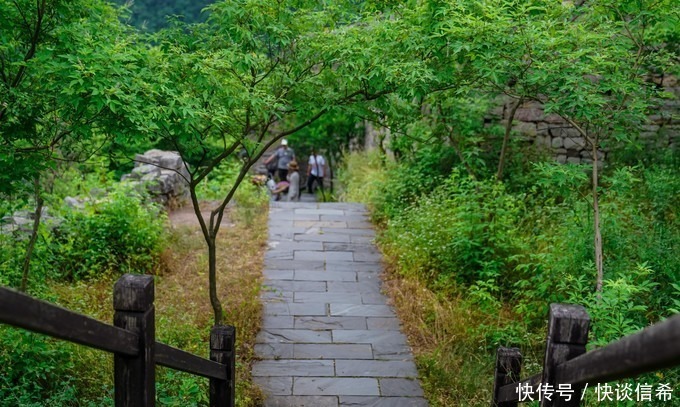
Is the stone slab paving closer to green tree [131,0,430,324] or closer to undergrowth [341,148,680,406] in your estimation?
undergrowth [341,148,680,406]

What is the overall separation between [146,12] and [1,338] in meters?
24.5

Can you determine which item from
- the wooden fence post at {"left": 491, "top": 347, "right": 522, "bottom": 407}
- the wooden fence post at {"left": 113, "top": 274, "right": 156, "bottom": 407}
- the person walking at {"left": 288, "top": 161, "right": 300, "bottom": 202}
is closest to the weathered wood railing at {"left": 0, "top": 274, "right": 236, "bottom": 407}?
the wooden fence post at {"left": 113, "top": 274, "right": 156, "bottom": 407}

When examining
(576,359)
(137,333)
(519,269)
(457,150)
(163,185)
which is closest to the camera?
(576,359)

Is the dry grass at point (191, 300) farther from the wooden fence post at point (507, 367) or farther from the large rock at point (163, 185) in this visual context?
the wooden fence post at point (507, 367)

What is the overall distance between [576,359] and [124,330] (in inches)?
55.4

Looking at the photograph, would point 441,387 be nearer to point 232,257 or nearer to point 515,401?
point 515,401

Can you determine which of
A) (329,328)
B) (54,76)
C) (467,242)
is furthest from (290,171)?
(54,76)

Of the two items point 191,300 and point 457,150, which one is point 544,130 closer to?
point 457,150

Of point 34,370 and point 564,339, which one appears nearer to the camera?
point 564,339

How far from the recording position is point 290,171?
593 inches

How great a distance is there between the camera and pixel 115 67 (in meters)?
3.53

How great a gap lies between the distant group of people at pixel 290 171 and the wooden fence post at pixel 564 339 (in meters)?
12.4

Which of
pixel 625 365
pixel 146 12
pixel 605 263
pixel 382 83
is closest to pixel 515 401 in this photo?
pixel 625 365

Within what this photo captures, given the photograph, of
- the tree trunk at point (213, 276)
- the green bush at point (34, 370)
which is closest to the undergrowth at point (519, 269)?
the tree trunk at point (213, 276)
